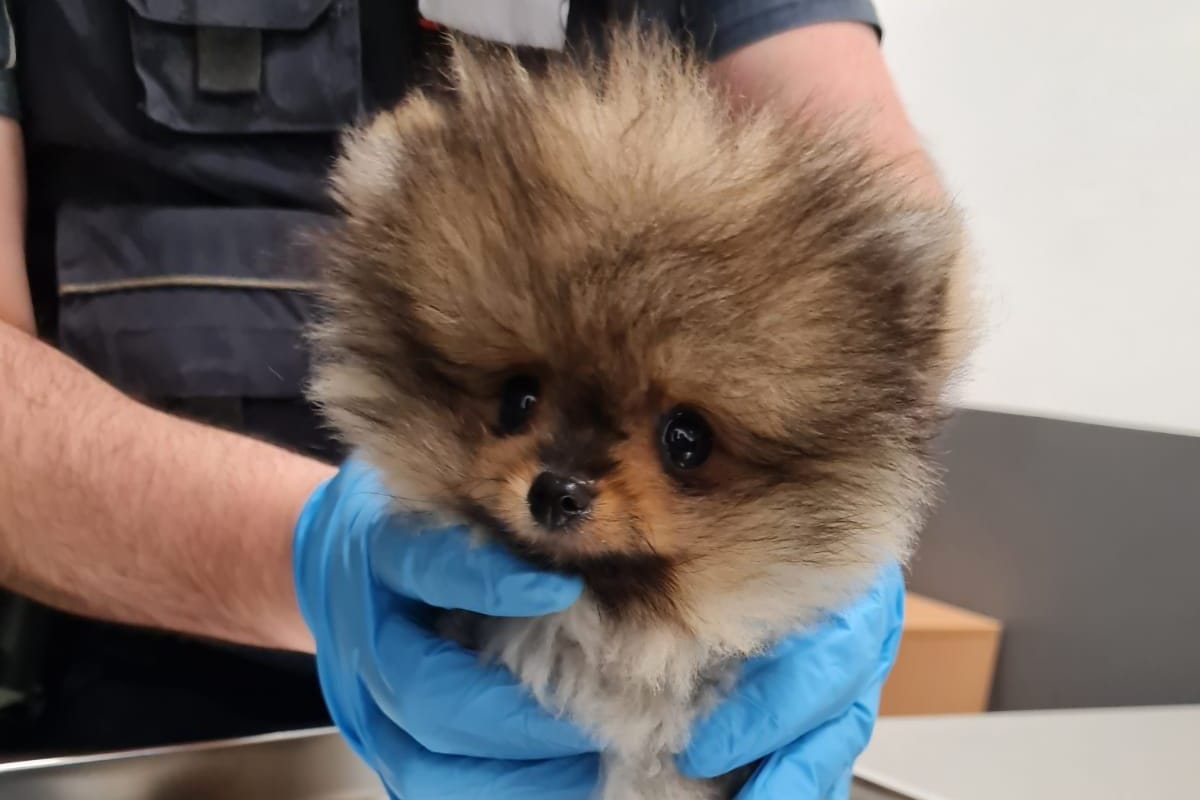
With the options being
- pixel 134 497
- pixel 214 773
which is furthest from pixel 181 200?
pixel 214 773

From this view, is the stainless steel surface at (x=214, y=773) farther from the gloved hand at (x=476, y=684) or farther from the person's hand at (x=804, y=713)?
A: the person's hand at (x=804, y=713)

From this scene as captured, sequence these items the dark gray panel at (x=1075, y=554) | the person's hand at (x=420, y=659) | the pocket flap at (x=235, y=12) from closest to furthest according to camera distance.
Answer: the person's hand at (x=420, y=659), the pocket flap at (x=235, y=12), the dark gray panel at (x=1075, y=554)

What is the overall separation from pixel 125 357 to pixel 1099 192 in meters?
1.81

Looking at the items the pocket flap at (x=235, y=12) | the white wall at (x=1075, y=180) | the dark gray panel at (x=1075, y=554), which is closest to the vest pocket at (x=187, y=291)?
the pocket flap at (x=235, y=12)

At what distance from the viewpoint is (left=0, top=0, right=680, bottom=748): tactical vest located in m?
1.14

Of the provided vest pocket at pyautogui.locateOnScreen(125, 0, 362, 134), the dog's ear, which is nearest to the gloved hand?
the dog's ear

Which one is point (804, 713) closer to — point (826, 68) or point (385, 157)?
point (385, 157)

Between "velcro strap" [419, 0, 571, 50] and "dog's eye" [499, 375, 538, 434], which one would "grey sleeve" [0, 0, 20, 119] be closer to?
"velcro strap" [419, 0, 571, 50]

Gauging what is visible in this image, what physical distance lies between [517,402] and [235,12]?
2.33 feet

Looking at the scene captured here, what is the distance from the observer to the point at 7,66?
1.10m

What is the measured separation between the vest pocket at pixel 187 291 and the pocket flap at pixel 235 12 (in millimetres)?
210

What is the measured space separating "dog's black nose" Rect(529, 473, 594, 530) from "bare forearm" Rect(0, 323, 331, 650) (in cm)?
51

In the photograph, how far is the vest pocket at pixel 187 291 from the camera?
1154 mm

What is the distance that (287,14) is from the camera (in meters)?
1.15
